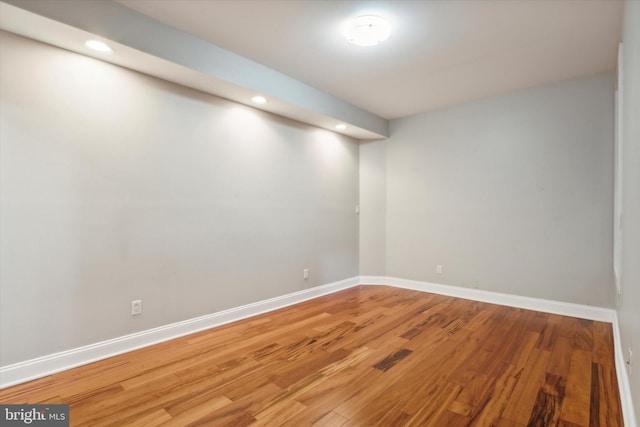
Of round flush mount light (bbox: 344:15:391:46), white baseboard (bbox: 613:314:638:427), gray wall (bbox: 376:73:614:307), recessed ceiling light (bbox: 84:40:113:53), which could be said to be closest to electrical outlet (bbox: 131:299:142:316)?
recessed ceiling light (bbox: 84:40:113:53)

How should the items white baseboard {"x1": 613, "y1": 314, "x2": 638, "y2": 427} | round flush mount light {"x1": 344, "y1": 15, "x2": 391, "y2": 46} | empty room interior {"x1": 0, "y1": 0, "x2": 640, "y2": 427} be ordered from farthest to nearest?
1. round flush mount light {"x1": 344, "y1": 15, "x2": 391, "y2": 46}
2. empty room interior {"x1": 0, "y1": 0, "x2": 640, "y2": 427}
3. white baseboard {"x1": 613, "y1": 314, "x2": 638, "y2": 427}

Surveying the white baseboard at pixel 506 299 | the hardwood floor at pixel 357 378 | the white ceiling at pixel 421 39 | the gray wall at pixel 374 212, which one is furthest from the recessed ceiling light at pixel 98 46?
the white baseboard at pixel 506 299

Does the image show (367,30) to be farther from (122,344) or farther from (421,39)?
(122,344)

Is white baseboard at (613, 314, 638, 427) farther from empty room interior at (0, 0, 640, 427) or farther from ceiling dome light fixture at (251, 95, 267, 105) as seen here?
ceiling dome light fixture at (251, 95, 267, 105)

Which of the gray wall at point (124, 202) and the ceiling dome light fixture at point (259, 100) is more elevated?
the ceiling dome light fixture at point (259, 100)

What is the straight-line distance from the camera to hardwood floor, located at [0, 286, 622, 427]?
5.48 ft

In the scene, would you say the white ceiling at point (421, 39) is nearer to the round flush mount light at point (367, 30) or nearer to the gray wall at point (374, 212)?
the round flush mount light at point (367, 30)

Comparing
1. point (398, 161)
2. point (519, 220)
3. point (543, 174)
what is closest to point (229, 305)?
point (398, 161)

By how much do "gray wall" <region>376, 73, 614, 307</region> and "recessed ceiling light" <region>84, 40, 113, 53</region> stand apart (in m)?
3.69

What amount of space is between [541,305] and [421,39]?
3.15m

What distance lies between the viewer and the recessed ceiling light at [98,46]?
211 centimetres

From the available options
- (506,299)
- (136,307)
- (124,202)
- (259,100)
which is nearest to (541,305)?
(506,299)

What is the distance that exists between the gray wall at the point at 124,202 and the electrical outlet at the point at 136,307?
46 mm

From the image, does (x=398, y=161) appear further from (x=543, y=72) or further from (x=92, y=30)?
(x=92, y=30)
